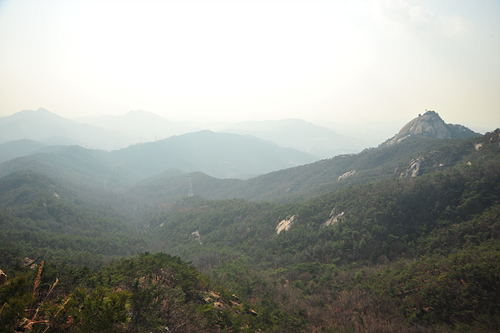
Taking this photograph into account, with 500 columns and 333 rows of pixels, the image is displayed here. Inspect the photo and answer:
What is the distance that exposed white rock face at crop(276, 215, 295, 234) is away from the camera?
3981 cm

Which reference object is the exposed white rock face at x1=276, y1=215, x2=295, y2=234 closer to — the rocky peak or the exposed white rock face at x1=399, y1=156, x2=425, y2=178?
the exposed white rock face at x1=399, y1=156, x2=425, y2=178

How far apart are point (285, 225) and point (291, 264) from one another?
1128 cm

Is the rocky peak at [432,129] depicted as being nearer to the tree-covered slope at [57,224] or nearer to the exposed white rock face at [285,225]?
the exposed white rock face at [285,225]

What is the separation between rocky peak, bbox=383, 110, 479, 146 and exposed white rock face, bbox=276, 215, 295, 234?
7056 cm

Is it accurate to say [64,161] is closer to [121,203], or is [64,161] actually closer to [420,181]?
[121,203]

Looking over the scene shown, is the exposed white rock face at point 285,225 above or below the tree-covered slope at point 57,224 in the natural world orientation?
above

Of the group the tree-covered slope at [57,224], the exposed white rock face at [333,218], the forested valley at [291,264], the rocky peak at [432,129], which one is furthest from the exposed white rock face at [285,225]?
the rocky peak at [432,129]

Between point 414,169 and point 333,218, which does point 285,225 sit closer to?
point 333,218

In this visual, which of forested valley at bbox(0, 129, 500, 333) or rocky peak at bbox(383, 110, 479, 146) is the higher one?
rocky peak at bbox(383, 110, 479, 146)

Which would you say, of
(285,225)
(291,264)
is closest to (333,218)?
(285,225)

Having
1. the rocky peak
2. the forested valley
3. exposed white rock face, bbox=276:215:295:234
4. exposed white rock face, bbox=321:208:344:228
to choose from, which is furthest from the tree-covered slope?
the rocky peak

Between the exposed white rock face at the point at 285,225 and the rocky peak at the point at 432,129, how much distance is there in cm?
7056

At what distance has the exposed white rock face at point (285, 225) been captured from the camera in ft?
131

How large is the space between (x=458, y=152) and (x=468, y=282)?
142 ft
